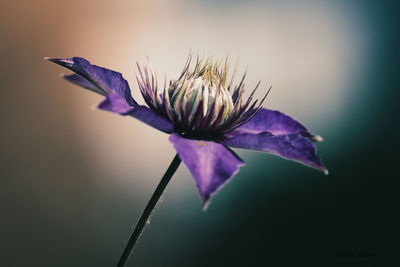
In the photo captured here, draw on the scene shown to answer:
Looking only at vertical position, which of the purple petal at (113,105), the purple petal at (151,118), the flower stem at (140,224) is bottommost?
the flower stem at (140,224)

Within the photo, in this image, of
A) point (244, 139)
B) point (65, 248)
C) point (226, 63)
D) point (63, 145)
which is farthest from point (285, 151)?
point (63, 145)

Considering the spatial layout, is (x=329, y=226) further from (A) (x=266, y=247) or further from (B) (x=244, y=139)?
(B) (x=244, y=139)

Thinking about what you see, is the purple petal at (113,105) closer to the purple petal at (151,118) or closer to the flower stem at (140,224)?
the purple petal at (151,118)

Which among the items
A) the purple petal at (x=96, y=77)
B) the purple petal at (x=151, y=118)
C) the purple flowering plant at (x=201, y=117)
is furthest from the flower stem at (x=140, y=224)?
the purple petal at (x=96, y=77)

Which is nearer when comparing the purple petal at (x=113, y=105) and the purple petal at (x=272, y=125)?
the purple petal at (x=113, y=105)

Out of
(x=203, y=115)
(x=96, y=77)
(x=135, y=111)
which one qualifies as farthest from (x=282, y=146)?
(x=96, y=77)

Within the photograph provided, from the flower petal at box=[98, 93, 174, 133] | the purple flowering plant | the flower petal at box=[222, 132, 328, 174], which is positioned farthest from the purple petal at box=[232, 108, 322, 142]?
the flower petal at box=[98, 93, 174, 133]
